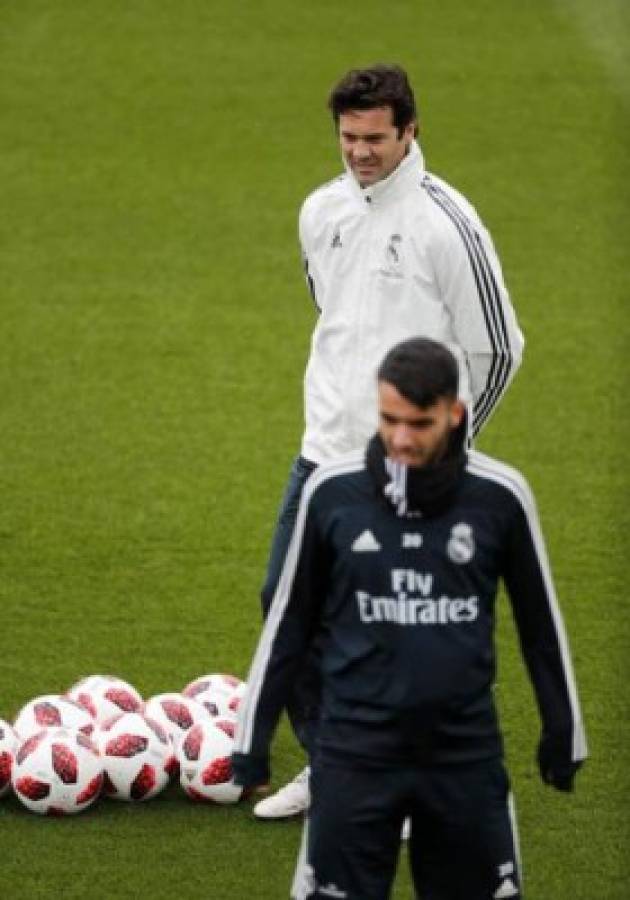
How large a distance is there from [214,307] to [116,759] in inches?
233

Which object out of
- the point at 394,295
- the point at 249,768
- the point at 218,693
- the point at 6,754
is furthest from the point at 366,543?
the point at 218,693

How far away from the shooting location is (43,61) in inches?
696

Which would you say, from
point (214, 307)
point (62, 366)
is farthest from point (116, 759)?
point (214, 307)

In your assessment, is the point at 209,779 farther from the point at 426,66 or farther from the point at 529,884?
the point at 426,66

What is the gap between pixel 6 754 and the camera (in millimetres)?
8398

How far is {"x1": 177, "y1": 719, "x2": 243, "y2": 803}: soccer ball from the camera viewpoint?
8.43 m

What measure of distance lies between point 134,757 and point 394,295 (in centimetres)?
189

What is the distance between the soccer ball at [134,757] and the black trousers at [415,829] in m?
2.14

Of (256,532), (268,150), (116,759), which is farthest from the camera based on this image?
(268,150)

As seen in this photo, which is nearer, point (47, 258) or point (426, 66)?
point (47, 258)

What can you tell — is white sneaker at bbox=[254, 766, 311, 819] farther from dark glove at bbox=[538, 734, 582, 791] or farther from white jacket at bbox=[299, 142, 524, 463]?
dark glove at bbox=[538, 734, 582, 791]

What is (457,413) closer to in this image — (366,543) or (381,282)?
(366,543)

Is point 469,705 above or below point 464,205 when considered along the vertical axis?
below

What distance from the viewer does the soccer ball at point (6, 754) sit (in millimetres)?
8375
